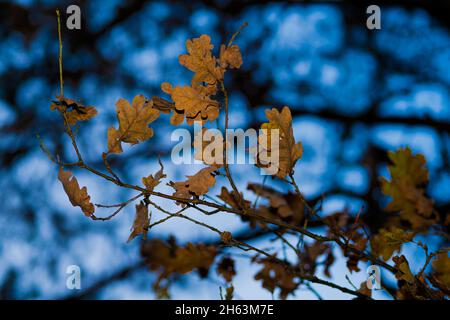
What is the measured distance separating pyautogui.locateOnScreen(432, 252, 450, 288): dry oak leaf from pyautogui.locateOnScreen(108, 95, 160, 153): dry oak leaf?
1.64 feet

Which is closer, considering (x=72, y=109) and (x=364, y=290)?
(x=72, y=109)

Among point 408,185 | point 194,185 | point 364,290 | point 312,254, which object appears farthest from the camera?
point 312,254

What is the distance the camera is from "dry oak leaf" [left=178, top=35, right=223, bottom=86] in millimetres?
687

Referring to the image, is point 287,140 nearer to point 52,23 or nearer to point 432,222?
point 432,222

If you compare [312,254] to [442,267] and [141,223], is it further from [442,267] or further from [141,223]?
[141,223]

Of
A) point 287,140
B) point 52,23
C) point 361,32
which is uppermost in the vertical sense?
point 52,23

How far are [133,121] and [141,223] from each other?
15cm

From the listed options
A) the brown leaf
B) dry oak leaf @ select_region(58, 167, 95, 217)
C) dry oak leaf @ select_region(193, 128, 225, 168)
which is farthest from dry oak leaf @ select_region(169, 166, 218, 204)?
the brown leaf

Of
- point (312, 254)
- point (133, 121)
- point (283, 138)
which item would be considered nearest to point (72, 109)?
point (133, 121)

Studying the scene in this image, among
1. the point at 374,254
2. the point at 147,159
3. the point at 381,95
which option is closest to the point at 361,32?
the point at 381,95

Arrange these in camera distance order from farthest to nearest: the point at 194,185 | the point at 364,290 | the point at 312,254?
the point at 312,254
the point at 364,290
the point at 194,185

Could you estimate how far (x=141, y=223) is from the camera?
0.69 meters
